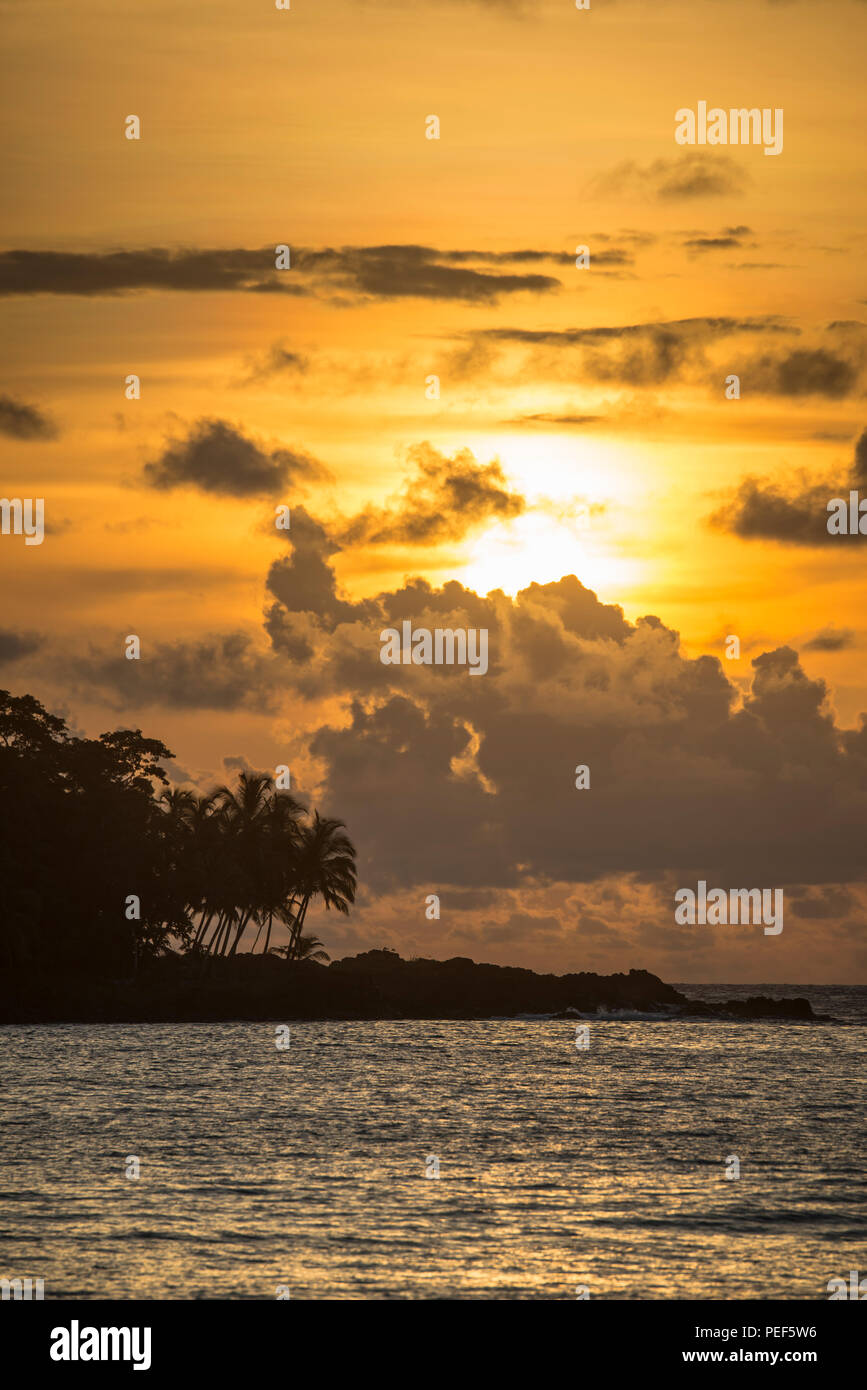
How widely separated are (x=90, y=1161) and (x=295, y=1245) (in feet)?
35.5

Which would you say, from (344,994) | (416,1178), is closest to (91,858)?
(344,994)

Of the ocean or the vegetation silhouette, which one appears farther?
the vegetation silhouette

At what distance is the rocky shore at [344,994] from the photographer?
274ft

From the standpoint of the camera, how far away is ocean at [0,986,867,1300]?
22.6m

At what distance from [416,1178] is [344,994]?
2623 inches

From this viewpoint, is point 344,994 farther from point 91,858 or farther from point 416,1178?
point 416,1178

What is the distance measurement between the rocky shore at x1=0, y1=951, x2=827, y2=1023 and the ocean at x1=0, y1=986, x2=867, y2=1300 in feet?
54.1

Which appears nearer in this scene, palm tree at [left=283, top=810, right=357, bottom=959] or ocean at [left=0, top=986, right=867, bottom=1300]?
ocean at [left=0, top=986, right=867, bottom=1300]

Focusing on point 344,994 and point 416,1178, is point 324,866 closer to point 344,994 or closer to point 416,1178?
point 344,994

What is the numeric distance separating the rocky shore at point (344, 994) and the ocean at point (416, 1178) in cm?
1648

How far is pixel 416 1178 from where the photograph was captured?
32375mm

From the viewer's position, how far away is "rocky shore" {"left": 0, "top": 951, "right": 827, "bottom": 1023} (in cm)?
8344

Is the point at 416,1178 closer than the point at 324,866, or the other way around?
the point at 416,1178
